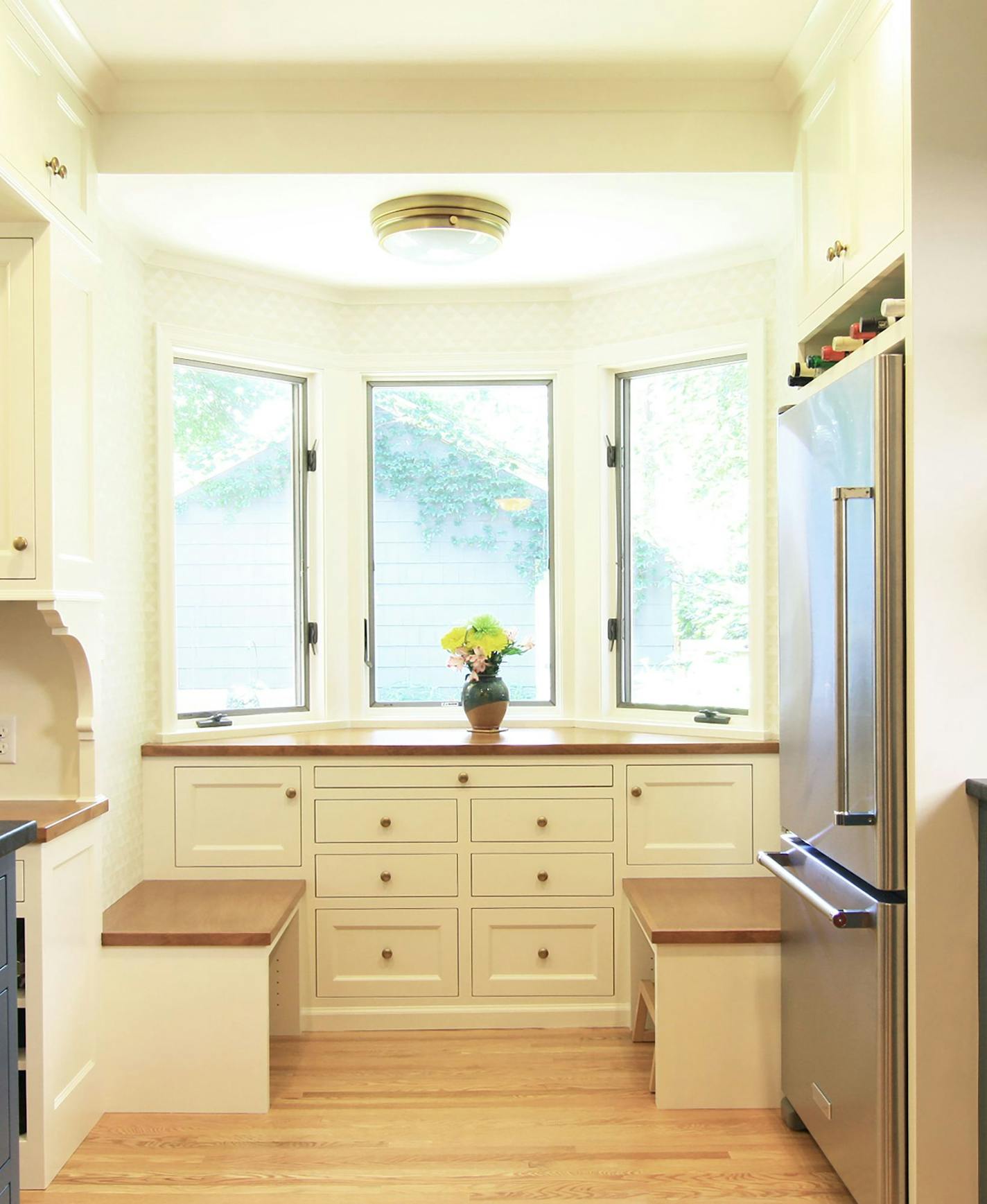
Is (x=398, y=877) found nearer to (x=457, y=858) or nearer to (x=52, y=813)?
(x=457, y=858)

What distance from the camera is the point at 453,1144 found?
248cm

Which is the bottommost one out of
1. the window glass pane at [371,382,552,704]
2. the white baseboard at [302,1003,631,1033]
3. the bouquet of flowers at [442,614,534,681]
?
the white baseboard at [302,1003,631,1033]

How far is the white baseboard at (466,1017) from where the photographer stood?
3150mm

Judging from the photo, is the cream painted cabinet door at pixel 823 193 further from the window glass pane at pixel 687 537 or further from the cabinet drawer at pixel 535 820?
the cabinet drawer at pixel 535 820

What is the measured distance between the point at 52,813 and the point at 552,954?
62.9 inches


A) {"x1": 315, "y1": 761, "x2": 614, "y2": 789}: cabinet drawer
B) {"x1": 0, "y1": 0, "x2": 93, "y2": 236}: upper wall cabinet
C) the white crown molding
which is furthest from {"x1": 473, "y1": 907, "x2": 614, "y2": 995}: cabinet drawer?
the white crown molding

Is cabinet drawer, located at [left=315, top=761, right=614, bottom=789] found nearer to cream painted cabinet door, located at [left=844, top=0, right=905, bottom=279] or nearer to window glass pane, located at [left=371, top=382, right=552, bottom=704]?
window glass pane, located at [left=371, top=382, right=552, bottom=704]

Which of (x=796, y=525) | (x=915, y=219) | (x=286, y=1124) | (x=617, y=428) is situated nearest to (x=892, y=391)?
(x=915, y=219)

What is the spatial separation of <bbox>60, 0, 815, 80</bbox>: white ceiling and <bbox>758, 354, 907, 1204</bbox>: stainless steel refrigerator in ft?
3.24

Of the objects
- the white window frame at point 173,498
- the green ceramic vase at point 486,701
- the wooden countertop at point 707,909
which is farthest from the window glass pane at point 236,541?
the wooden countertop at point 707,909

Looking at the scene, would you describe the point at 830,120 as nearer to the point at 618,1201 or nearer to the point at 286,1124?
the point at 618,1201

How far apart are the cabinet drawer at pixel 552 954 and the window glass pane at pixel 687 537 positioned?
836 millimetres

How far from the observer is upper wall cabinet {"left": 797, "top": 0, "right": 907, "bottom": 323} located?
1.96 metres

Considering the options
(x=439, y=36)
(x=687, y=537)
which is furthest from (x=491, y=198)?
(x=687, y=537)
